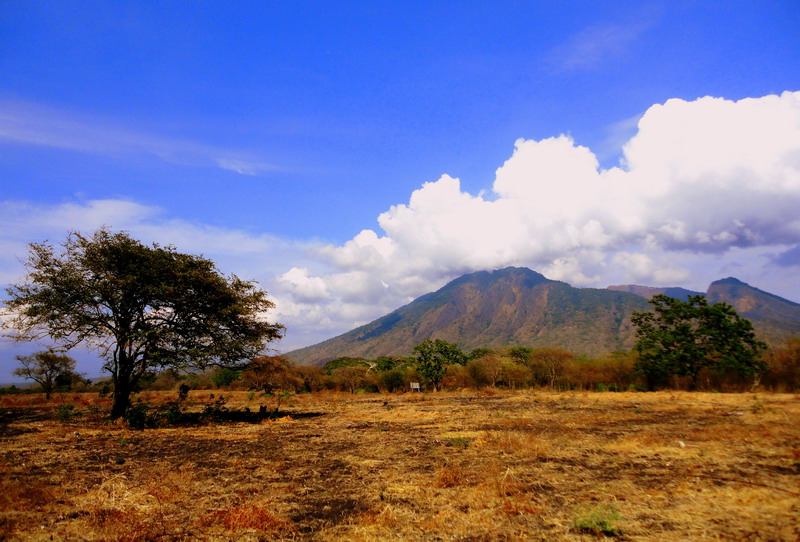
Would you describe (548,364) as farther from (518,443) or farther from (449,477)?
(449,477)

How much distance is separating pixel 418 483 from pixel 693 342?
29092mm

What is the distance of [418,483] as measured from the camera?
793 cm

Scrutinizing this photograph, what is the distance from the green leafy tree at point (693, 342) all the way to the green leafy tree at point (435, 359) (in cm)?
1645

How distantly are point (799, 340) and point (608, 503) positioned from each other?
28.6 meters

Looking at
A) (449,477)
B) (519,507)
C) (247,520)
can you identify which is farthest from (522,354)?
(247,520)

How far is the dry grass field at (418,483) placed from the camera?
5605 millimetres

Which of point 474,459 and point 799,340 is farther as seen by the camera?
point 799,340

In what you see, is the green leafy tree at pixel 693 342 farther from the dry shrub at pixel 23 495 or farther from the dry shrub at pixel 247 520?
the dry shrub at pixel 23 495

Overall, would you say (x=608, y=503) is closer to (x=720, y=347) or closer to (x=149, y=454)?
(x=149, y=454)

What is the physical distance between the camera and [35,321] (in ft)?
55.4

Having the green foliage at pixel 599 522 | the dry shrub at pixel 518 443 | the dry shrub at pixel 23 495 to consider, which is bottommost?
the dry shrub at pixel 518 443

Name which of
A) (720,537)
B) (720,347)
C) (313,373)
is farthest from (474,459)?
(313,373)

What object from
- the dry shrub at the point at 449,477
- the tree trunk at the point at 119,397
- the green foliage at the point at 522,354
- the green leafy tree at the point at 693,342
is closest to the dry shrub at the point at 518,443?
the dry shrub at the point at 449,477

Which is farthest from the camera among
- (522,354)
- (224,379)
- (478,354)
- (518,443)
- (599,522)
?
(224,379)
